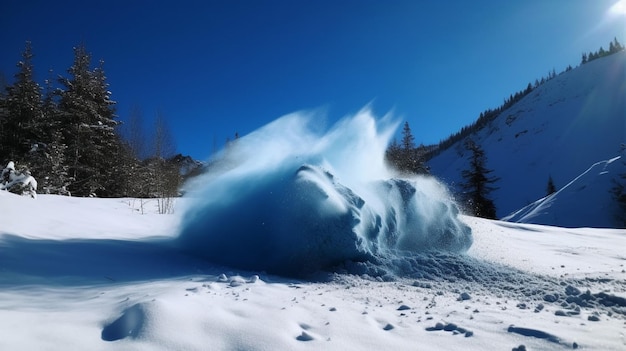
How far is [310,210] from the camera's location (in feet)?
11.4

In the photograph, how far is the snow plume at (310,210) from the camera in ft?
11.2

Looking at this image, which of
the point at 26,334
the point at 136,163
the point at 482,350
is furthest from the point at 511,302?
the point at 136,163

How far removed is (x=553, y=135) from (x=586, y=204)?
190 ft

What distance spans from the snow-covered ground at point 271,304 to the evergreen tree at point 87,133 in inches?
549

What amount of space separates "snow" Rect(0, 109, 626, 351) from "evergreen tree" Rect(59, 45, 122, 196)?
12.6 metres

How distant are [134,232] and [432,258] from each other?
4297 mm

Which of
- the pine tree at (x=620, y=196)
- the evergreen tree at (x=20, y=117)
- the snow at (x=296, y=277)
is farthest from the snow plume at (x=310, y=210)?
the pine tree at (x=620, y=196)

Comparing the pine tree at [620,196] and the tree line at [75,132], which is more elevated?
the tree line at [75,132]

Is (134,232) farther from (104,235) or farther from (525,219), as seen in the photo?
(525,219)

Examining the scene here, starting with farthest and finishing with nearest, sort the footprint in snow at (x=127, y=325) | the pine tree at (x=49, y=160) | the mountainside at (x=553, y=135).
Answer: the mountainside at (x=553, y=135), the pine tree at (x=49, y=160), the footprint in snow at (x=127, y=325)

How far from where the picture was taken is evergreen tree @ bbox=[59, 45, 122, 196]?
16.0 m

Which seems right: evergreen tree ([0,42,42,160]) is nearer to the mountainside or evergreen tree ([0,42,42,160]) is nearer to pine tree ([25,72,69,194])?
pine tree ([25,72,69,194])

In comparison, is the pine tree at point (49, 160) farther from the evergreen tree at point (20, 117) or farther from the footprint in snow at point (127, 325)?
the footprint in snow at point (127, 325)

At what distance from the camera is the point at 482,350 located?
1603 millimetres
